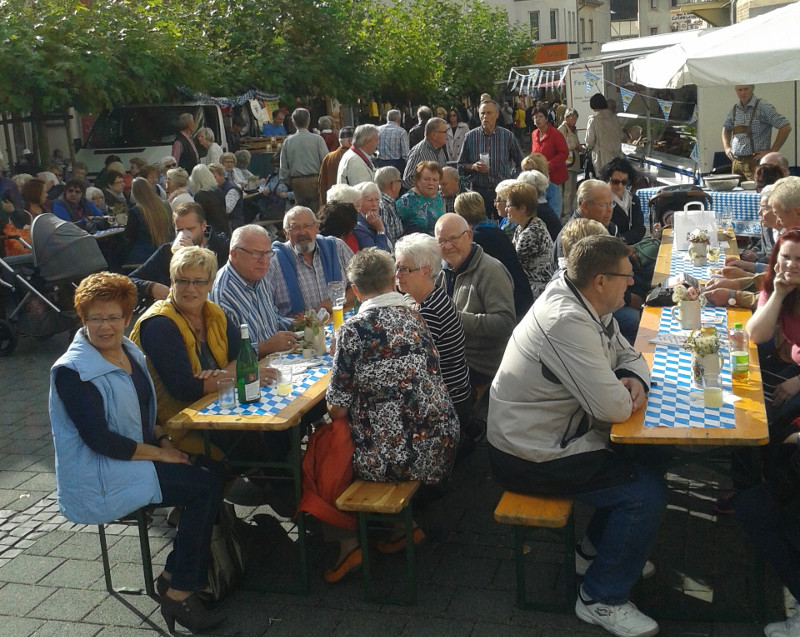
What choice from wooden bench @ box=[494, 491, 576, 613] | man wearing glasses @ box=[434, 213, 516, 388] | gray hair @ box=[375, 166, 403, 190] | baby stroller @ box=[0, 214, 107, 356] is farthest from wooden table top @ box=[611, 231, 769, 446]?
baby stroller @ box=[0, 214, 107, 356]

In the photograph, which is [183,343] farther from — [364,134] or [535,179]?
[364,134]

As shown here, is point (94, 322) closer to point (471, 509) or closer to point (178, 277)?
point (178, 277)

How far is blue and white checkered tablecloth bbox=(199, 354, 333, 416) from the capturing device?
4.22 metres

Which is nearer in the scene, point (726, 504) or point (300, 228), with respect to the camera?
point (726, 504)

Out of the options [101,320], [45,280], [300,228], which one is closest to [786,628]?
[101,320]

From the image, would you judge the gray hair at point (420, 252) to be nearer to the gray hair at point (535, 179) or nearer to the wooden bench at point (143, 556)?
the wooden bench at point (143, 556)

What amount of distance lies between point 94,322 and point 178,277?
64cm

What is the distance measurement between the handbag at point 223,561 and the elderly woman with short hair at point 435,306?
132 centimetres

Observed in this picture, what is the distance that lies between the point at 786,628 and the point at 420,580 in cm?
156

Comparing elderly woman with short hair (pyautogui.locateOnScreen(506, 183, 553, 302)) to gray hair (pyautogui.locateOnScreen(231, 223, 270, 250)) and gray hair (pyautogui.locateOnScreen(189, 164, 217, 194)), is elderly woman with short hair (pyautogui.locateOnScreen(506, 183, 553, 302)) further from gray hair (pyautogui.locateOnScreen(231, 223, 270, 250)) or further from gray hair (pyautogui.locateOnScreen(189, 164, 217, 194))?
gray hair (pyautogui.locateOnScreen(189, 164, 217, 194))

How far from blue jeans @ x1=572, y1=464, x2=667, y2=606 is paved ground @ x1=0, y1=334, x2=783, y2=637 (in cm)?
20

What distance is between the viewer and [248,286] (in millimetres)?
5359

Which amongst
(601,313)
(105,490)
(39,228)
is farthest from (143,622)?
(39,228)

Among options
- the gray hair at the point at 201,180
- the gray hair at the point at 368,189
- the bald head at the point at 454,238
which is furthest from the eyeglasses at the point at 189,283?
the gray hair at the point at 201,180
